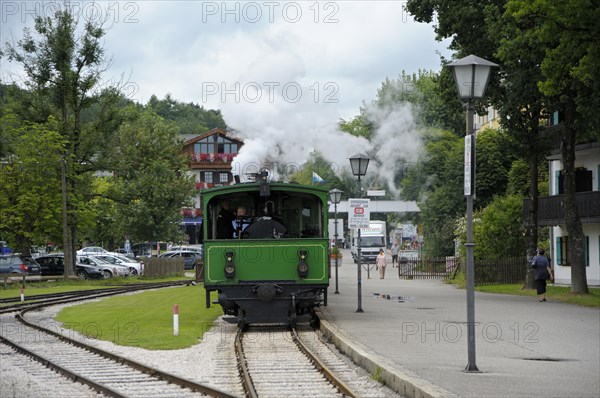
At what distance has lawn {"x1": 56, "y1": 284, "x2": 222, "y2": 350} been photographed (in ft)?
64.1

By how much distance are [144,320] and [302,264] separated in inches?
188

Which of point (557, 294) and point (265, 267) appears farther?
point (557, 294)

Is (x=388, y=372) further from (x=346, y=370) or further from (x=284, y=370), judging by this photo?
(x=284, y=370)

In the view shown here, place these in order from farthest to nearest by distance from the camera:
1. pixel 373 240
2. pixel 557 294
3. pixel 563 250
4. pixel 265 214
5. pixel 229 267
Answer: pixel 373 240, pixel 563 250, pixel 557 294, pixel 265 214, pixel 229 267

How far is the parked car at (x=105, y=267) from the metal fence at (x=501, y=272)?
21056 mm

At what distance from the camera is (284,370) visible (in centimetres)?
1483

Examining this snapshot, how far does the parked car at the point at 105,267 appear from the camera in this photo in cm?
5606

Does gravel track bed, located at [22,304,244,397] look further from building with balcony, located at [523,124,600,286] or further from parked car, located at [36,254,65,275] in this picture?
parked car, located at [36,254,65,275]

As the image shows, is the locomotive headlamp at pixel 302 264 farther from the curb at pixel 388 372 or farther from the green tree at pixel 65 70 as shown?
the green tree at pixel 65 70

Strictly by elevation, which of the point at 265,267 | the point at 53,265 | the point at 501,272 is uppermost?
the point at 265,267

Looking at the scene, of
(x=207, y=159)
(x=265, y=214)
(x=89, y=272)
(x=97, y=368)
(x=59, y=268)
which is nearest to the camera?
(x=97, y=368)

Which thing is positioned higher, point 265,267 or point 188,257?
point 265,267

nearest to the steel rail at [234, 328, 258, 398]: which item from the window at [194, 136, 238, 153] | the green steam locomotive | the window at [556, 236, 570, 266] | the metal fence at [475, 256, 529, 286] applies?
the green steam locomotive

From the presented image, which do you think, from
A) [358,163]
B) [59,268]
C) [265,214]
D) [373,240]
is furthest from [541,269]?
[373,240]
